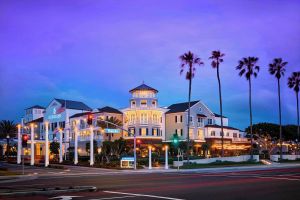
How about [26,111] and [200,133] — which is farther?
[26,111]

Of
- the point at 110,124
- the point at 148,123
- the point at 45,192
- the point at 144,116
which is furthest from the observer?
the point at 144,116

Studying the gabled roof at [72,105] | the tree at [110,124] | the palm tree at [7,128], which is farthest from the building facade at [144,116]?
the palm tree at [7,128]

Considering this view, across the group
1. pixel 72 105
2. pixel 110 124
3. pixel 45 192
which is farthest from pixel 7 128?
pixel 45 192

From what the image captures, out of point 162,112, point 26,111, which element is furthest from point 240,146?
point 26,111

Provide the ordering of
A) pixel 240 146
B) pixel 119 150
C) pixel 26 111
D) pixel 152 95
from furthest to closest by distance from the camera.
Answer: pixel 26 111 → pixel 240 146 → pixel 152 95 → pixel 119 150

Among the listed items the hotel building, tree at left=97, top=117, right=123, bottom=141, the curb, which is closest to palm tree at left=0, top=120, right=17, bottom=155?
the hotel building

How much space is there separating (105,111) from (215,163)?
3118 centimetres

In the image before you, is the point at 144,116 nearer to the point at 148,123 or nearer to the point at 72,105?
the point at 148,123

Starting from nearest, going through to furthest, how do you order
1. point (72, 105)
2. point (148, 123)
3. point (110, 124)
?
point (110, 124)
point (148, 123)
point (72, 105)

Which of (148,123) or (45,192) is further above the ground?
(148,123)

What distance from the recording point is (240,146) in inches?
3922

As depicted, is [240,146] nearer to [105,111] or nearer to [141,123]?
[141,123]

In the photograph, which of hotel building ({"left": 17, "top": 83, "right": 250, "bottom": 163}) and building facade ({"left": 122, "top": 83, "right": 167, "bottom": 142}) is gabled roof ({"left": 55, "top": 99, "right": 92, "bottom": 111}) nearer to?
hotel building ({"left": 17, "top": 83, "right": 250, "bottom": 163})

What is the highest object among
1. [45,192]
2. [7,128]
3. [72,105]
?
[72,105]
